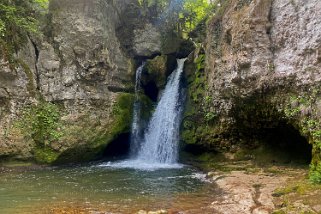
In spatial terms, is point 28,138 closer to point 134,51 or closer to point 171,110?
point 171,110

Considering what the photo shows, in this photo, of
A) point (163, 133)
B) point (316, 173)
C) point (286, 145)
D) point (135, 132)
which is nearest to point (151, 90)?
point (135, 132)

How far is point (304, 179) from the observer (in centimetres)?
998

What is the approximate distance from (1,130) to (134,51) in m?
9.35

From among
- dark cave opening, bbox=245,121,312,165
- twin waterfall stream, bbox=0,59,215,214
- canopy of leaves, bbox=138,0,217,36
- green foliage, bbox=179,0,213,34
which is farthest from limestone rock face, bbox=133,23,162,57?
dark cave opening, bbox=245,121,312,165

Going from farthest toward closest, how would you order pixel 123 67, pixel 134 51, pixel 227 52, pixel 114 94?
pixel 134 51 < pixel 123 67 < pixel 114 94 < pixel 227 52

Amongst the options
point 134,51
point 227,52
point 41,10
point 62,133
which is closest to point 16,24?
point 41,10

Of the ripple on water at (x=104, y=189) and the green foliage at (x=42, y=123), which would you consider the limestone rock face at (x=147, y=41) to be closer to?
the green foliage at (x=42, y=123)

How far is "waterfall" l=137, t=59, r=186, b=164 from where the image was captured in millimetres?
17109

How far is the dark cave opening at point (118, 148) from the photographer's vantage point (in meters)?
18.0

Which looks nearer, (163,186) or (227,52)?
(163,186)

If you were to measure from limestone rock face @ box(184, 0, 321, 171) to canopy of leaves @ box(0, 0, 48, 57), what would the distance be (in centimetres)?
853

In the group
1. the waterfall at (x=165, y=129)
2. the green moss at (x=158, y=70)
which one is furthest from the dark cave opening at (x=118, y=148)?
the green moss at (x=158, y=70)

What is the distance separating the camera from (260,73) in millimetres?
13062

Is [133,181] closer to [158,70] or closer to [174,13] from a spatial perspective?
[158,70]
